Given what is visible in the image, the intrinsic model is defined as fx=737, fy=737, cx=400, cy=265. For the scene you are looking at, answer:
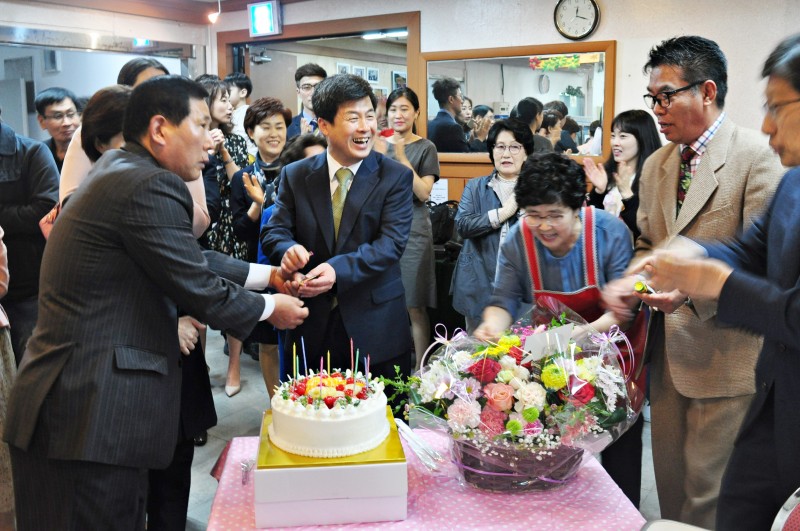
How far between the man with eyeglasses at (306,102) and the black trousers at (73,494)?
3.20m

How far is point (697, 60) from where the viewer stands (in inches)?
85.5

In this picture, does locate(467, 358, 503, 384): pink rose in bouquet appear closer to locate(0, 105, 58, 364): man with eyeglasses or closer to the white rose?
the white rose

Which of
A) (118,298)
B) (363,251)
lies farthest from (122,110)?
(363,251)

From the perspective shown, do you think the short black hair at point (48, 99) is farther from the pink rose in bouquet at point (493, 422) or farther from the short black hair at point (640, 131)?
the pink rose in bouquet at point (493, 422)

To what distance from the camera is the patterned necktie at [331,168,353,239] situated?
275cm

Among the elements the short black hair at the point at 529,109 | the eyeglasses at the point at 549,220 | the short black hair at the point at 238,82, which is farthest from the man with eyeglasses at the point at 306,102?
the eyeglasses at the point at 549,220

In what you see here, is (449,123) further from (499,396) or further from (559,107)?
(499,396)

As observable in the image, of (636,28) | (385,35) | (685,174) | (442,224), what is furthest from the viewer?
(385,35)

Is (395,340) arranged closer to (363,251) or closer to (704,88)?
(363,251)

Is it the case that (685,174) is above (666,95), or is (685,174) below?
below

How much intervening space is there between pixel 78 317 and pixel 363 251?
1135mm

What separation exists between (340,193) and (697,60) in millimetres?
1290

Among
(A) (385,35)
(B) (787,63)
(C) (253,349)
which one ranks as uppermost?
(A) (385,35)

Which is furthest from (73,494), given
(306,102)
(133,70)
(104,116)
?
(306,102)
